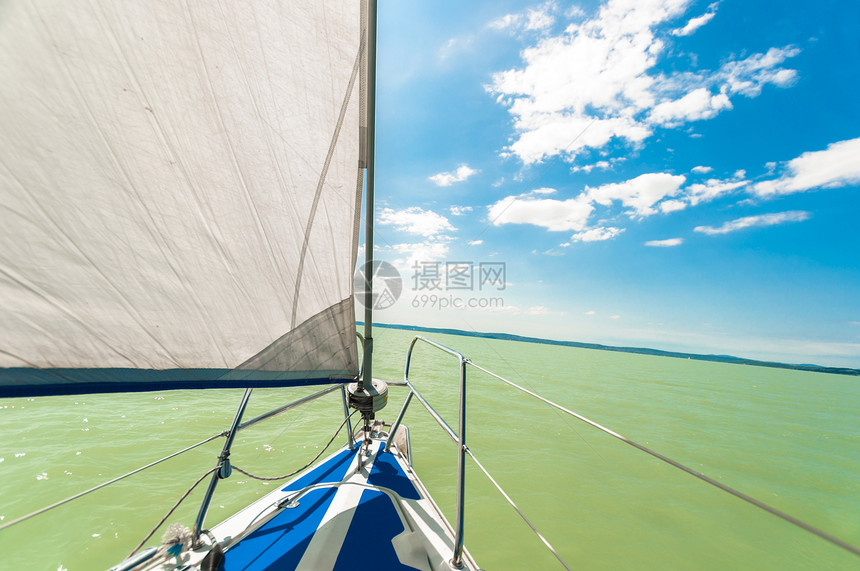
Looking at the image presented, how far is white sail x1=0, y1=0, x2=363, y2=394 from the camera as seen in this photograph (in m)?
0.84

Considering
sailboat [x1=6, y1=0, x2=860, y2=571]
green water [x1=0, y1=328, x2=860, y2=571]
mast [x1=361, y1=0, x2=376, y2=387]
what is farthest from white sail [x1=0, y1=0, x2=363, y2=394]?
green water [x1=0, y1=328, x2=860, y2=571]

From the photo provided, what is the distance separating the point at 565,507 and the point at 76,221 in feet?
17.1

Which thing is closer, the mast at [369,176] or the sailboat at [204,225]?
the sailboat at [204,225]

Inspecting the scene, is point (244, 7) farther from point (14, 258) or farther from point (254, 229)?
point (14, 258)

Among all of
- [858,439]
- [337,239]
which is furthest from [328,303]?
[858,439]

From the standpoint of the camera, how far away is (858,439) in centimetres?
1034

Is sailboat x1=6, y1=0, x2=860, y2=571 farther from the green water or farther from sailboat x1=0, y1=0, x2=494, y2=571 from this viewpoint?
the green water

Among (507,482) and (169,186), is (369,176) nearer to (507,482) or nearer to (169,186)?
(169,186)

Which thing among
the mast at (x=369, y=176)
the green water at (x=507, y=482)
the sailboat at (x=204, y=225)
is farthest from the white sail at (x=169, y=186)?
the green water at (x=507, y=482)

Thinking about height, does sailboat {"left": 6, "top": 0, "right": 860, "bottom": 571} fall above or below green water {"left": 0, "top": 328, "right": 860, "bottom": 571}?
above

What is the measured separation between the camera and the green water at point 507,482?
9.95ft

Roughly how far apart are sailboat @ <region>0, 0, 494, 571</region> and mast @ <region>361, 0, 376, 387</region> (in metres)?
0.01

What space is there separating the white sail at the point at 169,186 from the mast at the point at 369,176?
112mm

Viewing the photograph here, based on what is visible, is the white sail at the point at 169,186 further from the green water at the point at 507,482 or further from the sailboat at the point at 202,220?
the green water at the point at 507,482
